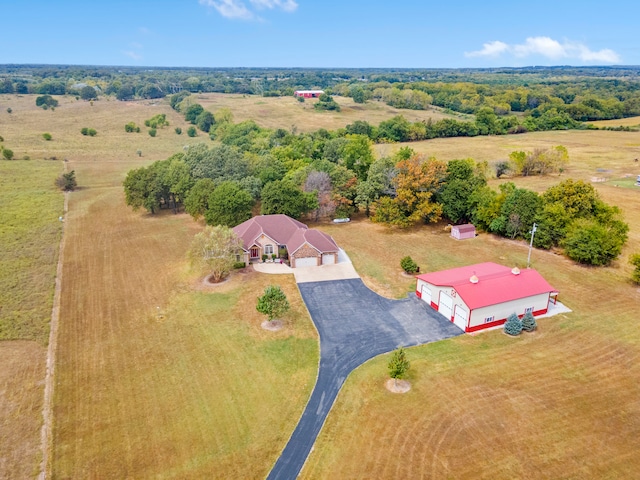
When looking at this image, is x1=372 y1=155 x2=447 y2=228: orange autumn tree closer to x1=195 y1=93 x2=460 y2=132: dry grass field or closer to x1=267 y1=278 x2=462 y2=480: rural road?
x1=267 y1=278 x2=462 y2=480: rural road

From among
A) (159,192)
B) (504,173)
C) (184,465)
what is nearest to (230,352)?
(184,465)

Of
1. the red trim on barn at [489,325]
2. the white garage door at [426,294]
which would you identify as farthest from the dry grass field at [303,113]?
the red trim on barn at [489,325]

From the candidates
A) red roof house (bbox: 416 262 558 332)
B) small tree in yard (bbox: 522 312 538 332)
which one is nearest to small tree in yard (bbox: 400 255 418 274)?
red roof house (bbox: 416 262 558 332)

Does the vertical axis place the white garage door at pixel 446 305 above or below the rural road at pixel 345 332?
above

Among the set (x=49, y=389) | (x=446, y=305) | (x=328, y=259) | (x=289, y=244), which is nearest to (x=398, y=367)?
(x=446, y=305)

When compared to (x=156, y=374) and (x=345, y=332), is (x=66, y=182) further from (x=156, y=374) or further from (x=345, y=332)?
(x=345, y=332)

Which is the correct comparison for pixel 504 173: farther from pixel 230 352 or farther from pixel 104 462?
pixel 104 462

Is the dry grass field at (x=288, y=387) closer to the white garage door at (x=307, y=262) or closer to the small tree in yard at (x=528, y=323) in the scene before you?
the small tree in yard at (x=528, y=323)
